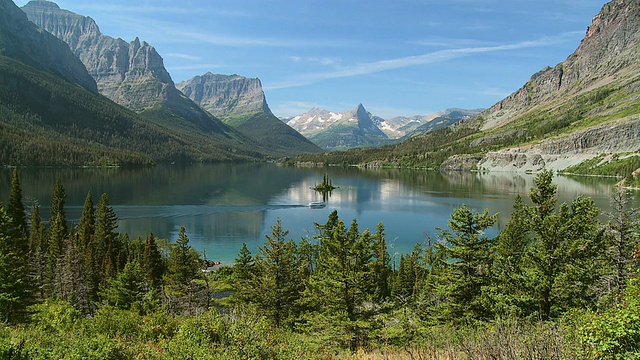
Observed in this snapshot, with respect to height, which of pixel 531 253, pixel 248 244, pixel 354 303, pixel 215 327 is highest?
pixel 531 253

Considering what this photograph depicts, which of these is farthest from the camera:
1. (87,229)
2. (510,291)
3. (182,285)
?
(87,229)

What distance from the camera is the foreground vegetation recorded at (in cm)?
1316

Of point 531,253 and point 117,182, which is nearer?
point 531,253

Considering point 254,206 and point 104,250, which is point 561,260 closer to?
point 104,250

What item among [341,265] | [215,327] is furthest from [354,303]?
[215,327]

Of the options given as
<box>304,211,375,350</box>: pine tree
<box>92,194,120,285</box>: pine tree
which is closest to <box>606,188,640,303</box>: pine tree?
<box>304,211,375,350</box>: pine tree

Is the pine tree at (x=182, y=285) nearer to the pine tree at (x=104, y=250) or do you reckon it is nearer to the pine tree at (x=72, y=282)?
the pine tree at (x=72, y=282)

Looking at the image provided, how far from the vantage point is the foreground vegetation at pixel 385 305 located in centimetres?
1316

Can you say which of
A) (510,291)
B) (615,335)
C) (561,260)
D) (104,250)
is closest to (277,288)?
(510,291)

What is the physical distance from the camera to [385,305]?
25844mm

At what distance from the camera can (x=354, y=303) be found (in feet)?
84.0

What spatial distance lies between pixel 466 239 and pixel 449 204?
112 m

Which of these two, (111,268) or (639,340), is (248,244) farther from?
(639,340)

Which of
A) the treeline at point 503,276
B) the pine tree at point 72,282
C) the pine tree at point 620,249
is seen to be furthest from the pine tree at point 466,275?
the pine tree at point 72,282
